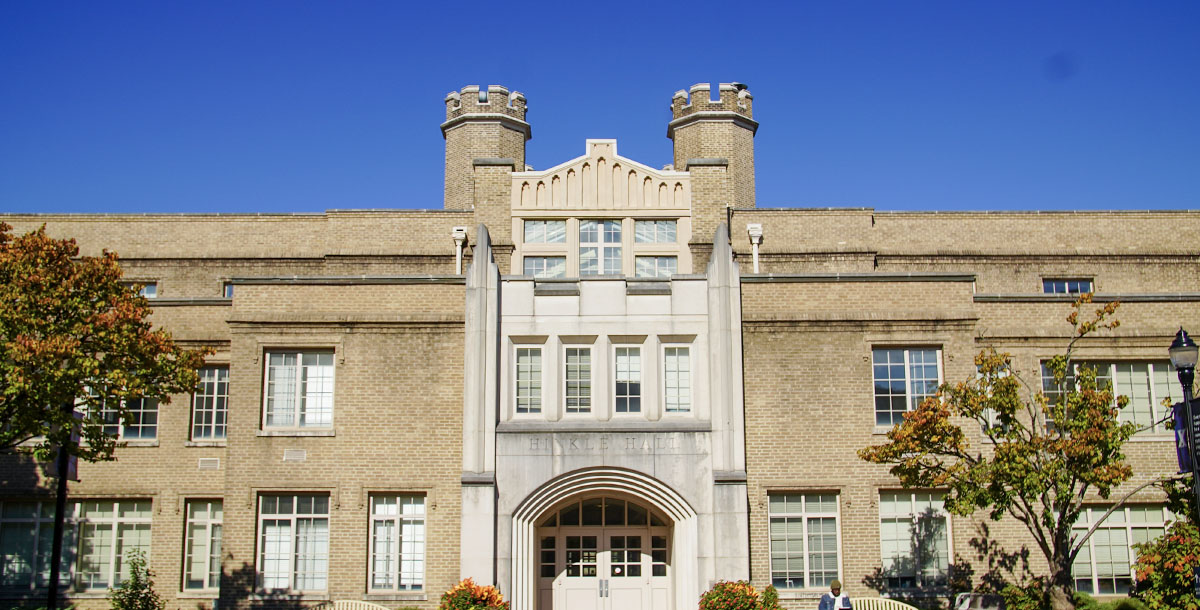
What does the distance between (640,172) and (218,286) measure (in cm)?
1228

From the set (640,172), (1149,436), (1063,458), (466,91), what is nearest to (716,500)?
(1063,458)

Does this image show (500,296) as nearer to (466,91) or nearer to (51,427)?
(51,427)

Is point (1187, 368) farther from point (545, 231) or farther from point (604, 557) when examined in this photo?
point (545, 231)

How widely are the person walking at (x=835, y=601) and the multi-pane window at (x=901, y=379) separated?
14.3 feet

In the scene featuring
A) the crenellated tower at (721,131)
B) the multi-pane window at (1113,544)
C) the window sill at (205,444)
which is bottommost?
the multi-pane window at (1113,544)

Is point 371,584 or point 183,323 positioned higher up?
point 183,323

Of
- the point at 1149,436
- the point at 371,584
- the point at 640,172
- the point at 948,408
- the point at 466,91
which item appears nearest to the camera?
the point at 948,408

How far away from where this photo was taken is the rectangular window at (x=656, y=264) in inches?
1259

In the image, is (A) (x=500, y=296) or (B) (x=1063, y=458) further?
(A) (x=500, y=296)

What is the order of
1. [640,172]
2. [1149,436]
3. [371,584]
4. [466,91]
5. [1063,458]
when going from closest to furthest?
1. [1063,458]
2. [371,584]
3. [1149,436]
4. [640,172]
5. [466,91]

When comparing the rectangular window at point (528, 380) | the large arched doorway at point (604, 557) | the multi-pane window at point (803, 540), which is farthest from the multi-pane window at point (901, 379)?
the rectangular window at point (528, 380)

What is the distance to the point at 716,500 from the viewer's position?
22.4 meters

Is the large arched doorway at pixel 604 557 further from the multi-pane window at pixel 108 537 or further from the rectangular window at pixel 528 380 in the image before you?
the multi-pane window at pixel 108 537

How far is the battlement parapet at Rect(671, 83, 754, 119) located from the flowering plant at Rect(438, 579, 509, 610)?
20067mm
